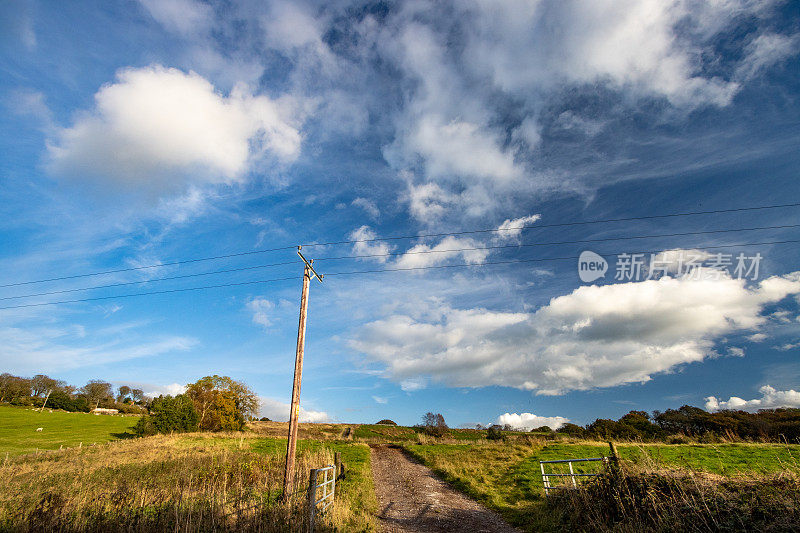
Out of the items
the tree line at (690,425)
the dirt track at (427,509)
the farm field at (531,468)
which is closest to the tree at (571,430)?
the tree line at (690,425)

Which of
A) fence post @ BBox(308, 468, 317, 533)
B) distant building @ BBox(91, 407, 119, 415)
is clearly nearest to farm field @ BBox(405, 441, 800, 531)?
fence post @ BBox(308, 468, 317, 533)

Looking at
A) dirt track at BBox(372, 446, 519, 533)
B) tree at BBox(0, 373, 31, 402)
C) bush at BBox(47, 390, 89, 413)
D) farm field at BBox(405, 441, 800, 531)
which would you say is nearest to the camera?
farm field at BBox(405, 441, 800, 531)

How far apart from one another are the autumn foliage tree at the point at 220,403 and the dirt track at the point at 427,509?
39.6 meters

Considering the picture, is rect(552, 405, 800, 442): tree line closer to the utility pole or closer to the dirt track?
the dirt track

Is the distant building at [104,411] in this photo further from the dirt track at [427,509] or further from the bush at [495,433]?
the dirt track at [427,509]

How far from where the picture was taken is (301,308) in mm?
13164

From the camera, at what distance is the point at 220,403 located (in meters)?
50.9

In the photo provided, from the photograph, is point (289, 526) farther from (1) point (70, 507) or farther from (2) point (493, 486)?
(2) point (493, 486)

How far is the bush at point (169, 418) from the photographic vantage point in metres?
42.9

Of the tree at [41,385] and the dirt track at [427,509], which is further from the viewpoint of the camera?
the tree at [41,385]

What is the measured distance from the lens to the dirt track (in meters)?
10.9

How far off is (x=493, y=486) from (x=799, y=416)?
55481 mm

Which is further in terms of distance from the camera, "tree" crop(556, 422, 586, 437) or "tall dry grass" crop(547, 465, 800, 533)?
"tree" crop(556, 422, 586, 437)

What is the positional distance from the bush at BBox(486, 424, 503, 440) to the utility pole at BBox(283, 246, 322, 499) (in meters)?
43.6
